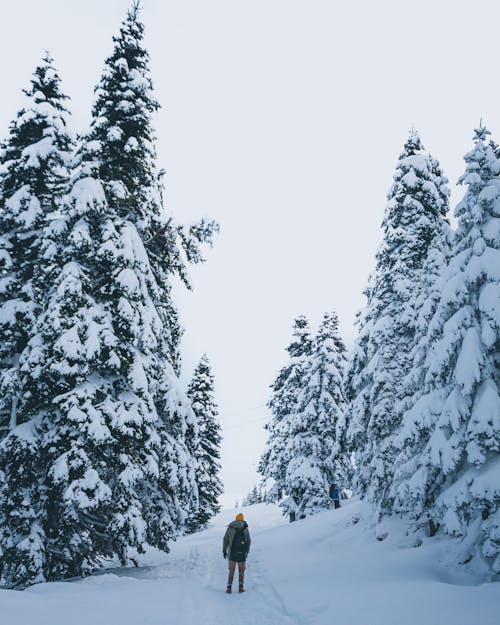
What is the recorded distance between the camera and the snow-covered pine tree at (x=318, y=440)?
27141mm

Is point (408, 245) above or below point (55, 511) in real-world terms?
above

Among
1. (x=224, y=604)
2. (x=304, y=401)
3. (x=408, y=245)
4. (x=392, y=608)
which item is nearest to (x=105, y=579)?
(x=224, y=604)

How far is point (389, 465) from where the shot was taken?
49.9 feet

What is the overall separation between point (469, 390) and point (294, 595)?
5.70m

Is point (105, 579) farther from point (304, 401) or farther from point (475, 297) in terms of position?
point (304, 401)

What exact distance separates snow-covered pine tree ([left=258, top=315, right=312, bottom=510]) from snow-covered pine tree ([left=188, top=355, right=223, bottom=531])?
4.23m

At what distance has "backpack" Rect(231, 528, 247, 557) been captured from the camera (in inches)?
429

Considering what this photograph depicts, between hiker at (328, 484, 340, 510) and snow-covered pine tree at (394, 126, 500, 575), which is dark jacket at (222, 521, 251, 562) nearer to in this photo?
snow-covered pine tree at (394, 126, 500, 575)

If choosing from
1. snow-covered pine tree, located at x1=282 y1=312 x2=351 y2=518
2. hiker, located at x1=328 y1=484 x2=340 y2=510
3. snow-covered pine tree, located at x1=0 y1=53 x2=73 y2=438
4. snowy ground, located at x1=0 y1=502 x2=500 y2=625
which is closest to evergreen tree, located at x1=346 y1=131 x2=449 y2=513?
snowy ground, located at x1=0 y1=502 x2=500 y2=625

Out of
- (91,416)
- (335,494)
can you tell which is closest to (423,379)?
(91,416)

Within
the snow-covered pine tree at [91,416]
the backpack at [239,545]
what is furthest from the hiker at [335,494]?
the backpack at [239,545]

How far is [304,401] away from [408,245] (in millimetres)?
14308

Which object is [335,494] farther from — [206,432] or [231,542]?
[231,542]

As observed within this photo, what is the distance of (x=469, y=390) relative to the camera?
30.5 ft
